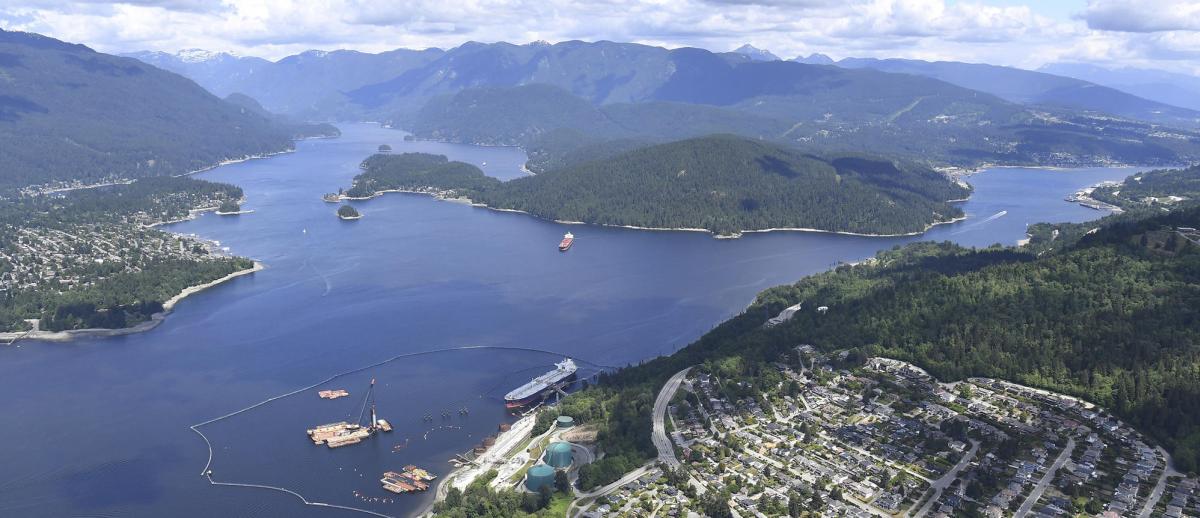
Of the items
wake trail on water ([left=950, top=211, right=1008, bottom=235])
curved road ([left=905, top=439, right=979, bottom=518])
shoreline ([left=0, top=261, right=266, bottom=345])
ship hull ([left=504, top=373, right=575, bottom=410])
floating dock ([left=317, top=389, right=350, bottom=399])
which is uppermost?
shoreline ([left=0, top=261, right=266, bottom=345])

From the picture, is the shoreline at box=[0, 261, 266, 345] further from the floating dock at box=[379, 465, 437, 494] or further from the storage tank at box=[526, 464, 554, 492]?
the storage tank at box=[526, 464, 554, 492]

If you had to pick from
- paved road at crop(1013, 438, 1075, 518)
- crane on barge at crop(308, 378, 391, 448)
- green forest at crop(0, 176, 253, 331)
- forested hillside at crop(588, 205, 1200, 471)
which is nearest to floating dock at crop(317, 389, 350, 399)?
crane on barge at crop(308, 378, 391, 448)

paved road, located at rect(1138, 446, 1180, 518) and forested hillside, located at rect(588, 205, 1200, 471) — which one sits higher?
forested hillside, located at rect(588, 205, 1200, 471)

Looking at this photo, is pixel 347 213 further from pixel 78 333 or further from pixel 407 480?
pixel 407 480

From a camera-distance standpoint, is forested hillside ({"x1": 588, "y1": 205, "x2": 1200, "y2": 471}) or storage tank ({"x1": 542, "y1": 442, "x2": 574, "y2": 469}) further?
forested hillside ({"x1": 588, "y1": 205, "x2": 1200, "y2": 471})

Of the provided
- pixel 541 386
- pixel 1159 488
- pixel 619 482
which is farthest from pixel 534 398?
pixel 1159 488

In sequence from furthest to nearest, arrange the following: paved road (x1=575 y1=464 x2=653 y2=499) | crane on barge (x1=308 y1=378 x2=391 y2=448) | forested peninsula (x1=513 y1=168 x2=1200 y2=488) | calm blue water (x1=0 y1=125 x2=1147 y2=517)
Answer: crane on barge (x1=308 y1=378 x2=391 y2=448) → calm blue water (x1=0 y1=125 x2=1147 y2=517) → forested peninsula (x1=513 y1=168 x2=1200 y2=488) → paved road (x1=575 y1=464 x2=653 y2=499)

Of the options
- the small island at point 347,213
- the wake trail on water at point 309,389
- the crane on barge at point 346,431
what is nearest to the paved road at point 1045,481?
the wake trail on water at point 309,389
